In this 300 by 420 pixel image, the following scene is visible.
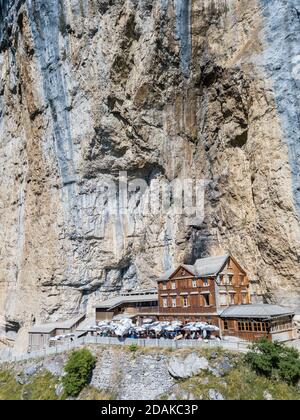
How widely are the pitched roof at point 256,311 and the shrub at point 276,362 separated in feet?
15.2

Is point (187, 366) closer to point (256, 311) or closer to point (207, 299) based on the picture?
point (256, 311)

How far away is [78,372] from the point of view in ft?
116

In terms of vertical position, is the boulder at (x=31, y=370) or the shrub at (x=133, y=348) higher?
the shrub at (x=133, y=348)

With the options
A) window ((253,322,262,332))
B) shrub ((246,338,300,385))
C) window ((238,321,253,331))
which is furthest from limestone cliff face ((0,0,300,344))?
shrub ((246,338,300,385))

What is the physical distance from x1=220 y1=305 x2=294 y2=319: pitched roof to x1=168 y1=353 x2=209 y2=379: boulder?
274 inches

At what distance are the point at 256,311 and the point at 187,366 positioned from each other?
8.71 m

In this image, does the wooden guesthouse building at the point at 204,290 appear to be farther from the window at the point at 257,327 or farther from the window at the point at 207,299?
the window at the point at 257,327

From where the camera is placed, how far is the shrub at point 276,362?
1182 inches

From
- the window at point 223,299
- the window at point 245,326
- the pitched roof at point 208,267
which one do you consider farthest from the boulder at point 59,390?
the window at point 223,299

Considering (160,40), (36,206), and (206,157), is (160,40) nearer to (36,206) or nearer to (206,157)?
(206,157)

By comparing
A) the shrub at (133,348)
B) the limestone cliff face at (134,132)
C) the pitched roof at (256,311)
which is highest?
the limestone cliff face at (134,132)

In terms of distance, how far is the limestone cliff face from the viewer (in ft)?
151

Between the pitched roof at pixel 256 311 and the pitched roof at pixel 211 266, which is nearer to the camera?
the pitched roof at pixel 256 311

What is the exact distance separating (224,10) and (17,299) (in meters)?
47.3
